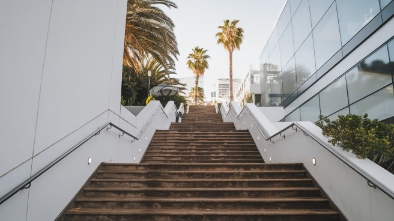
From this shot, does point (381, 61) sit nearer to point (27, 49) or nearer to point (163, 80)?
point (27, 49)

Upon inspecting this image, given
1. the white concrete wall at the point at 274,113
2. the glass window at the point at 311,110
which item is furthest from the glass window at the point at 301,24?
the white concrete wall at the point at 274,113

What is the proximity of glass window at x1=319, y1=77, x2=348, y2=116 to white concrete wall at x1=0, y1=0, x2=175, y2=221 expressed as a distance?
8112 mm

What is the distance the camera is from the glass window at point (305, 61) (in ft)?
41.0

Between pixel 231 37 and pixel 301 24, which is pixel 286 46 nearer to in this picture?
pixel 301 24

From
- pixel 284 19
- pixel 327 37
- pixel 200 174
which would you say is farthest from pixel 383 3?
pixel 284 19

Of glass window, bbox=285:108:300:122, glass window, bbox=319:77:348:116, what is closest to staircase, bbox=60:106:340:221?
glass window, bbox=319:77:348:116

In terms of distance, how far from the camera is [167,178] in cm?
539

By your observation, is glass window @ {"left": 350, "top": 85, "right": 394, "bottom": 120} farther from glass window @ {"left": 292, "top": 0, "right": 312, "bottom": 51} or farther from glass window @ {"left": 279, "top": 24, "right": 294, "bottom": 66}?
glass window @ {"left": 279, "top": 24, "right": 294, "bottom": 66}

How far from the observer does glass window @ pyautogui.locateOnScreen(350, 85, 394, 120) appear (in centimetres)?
702

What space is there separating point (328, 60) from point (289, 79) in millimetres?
4308

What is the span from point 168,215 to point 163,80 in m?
18.0

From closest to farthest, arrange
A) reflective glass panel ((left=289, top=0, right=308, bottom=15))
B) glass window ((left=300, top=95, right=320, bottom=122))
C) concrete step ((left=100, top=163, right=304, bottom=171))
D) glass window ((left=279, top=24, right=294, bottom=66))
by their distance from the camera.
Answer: concrete step ((left=100, top=163, right=304, bottom=171)) < glass window ((left=300, top=95, right=320, bottom=122)) < reflective glass panel ((left=289, top=0, right=308, bottom=15)) < glass window ((left=279, top=24, right=294, bottom=66))

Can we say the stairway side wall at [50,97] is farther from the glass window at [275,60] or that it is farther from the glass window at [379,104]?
the glass window at [275,60]

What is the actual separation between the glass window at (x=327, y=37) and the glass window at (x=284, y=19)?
13.8 ft
